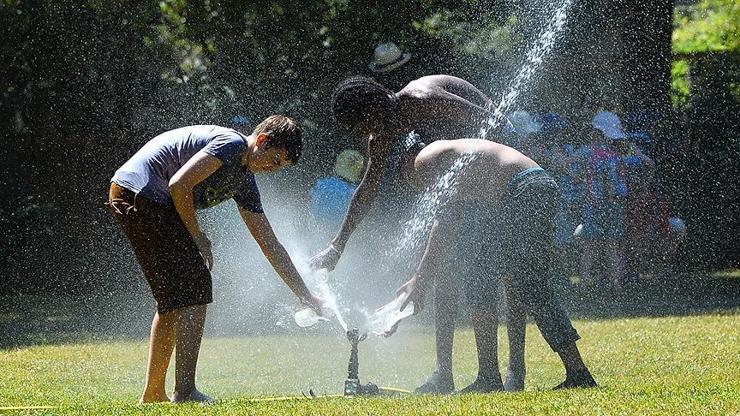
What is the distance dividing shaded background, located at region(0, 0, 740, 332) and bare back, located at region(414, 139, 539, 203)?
714cm

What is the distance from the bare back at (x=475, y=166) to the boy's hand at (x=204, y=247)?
999 millimetres

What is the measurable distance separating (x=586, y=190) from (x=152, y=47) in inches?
206

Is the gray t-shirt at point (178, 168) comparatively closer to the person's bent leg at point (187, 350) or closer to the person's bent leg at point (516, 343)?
the person's bent leg at point (187, 350)

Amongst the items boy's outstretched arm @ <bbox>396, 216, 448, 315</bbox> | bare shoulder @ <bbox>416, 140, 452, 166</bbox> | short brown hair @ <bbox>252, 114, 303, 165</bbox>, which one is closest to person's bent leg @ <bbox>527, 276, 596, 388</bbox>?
boy's outstretched arm @ <bbox>396, 216, 448, 315</bbox>

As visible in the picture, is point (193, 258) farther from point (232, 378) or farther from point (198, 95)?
point (198, 95)

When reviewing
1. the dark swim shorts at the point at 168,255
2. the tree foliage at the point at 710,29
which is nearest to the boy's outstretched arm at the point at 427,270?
the dark swim shorts at the point at 168,255

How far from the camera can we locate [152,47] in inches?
543

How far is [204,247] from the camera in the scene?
210 inches

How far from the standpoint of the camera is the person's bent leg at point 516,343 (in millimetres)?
5723

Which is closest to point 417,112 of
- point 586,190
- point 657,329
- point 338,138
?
point 657,329

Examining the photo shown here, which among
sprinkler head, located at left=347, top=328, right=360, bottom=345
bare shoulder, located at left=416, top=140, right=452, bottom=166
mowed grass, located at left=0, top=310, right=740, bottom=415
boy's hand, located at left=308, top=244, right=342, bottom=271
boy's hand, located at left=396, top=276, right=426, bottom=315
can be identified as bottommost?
mowed grass, located at left=0, top=310, right=740, bottom=415

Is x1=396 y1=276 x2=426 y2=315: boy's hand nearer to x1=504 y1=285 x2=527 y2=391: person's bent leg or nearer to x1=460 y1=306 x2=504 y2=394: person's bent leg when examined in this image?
x1=460 y1=306 x2=504 y2=394: person's bent leg

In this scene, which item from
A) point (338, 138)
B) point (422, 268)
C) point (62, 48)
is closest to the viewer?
point (422, 268)

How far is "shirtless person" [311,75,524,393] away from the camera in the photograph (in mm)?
5766
